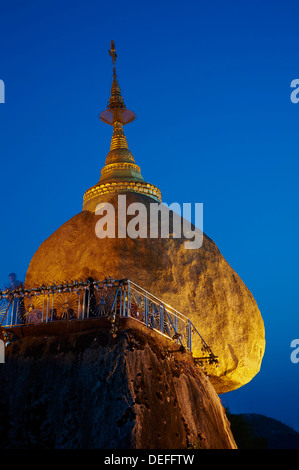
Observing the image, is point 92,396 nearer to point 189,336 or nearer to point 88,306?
point 88,306

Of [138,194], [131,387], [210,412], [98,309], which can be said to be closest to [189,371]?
[210,412]

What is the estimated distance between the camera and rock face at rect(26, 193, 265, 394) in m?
18.7

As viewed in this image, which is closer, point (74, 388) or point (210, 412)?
point (74, 388)

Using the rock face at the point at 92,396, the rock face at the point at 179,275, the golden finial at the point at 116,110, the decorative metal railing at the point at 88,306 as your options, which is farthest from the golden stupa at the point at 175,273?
the rock face at the point at 92,396

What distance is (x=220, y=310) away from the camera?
19.5 meters

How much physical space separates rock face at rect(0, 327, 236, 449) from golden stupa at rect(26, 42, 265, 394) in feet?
16.3

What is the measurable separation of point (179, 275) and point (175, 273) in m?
0.17

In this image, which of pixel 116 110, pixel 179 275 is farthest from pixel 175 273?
pixel 116 110

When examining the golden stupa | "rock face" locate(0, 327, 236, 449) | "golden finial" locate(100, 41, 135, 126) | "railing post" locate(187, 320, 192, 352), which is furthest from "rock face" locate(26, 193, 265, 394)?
"golden finial" locate(100, 41, 135, 126)

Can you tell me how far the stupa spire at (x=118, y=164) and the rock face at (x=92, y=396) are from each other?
8954 mm

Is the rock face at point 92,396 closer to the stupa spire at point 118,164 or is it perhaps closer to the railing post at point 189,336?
the railing post at point 189,336
